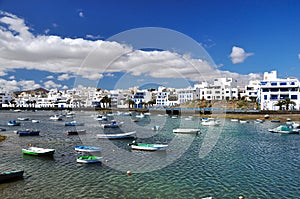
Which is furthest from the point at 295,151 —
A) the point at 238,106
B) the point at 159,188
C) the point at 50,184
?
the point at 238,106

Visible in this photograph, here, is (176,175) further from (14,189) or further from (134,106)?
(134,106)

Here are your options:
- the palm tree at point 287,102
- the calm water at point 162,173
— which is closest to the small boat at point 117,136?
the calm water at point 162,173

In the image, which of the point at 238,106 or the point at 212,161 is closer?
the point at 212,161

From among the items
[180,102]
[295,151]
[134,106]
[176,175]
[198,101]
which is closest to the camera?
[176,175]

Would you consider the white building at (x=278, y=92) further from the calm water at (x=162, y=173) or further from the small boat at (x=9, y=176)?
the small boat at (x=9, y=176)

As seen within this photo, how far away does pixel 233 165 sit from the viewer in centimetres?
2242

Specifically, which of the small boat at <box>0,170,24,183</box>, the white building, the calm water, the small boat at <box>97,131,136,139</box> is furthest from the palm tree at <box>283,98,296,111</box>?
the small boat at <box>0,170,24,183</box>

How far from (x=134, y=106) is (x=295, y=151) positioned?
4927 inches

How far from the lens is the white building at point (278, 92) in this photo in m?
86.1

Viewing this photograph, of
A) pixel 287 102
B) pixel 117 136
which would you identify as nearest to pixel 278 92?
pixel 287 102

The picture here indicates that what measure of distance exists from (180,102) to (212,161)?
112535 millimetres

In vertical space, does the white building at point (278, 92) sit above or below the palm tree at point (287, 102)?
above

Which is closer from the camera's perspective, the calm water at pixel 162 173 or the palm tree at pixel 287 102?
the calm water at pixel 162 173

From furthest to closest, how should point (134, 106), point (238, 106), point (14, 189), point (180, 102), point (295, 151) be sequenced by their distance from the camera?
point (134, 106), point (180, 102), point (238, 106), point (295, 151), point (14, 189)
